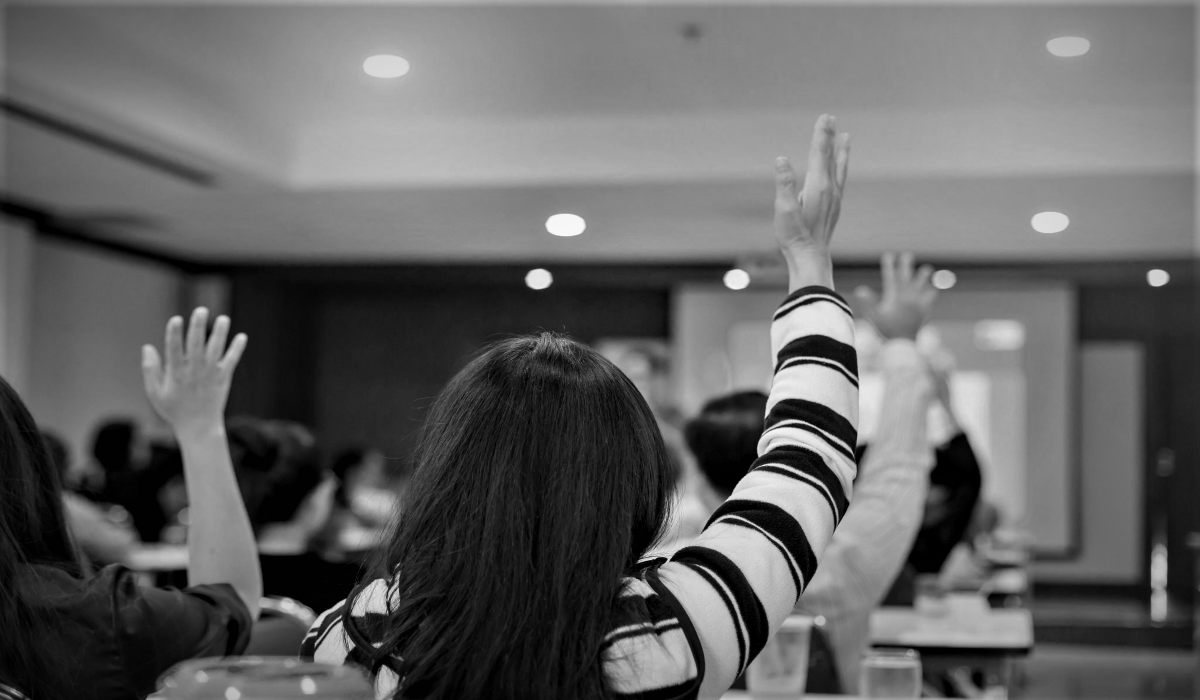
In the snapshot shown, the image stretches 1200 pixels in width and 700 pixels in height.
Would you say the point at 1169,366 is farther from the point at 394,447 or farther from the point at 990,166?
the point at 394,447

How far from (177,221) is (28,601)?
7212 mm

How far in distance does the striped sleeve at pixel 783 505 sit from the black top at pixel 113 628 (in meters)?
0.64

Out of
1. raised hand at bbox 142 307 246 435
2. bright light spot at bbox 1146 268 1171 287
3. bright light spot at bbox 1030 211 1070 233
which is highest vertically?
bright light spot at bbox 1030 211 1070 233

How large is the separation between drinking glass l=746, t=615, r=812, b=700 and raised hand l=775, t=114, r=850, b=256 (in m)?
0.74

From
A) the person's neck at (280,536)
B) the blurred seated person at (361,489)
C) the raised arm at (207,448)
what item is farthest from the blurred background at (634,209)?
the person's neck at (280,536)

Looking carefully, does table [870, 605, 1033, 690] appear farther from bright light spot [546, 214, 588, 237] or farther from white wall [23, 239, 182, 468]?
white wall [23, 239, 182, 468]

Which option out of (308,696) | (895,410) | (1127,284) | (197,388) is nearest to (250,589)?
(197,388)

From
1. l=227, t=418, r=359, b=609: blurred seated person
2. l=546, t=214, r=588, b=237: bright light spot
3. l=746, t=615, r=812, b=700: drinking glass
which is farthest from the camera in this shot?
l=546, t=214, r=588, b=237: bright light spot

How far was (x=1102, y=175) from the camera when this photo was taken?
20.3 feet

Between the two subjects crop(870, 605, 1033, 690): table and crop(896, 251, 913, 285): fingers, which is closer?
crop(896, 251, 913, 285): fingers

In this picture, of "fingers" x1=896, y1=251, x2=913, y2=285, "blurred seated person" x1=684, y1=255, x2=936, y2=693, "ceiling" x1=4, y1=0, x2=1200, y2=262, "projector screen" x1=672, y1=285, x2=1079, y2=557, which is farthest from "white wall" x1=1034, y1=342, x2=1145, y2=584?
"fingers" x1=896, y1=251, x2=913, y2=285

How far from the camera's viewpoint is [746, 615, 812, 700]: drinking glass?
5.82 feet

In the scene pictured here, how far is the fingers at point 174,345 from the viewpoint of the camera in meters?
1.47

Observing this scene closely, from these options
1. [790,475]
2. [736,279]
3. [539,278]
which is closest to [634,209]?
[736,279]
